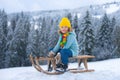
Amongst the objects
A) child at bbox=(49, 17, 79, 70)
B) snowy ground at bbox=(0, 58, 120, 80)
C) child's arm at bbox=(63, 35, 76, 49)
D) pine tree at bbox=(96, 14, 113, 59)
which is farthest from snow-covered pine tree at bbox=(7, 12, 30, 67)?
child's arm at bbox=(63, 35, 76, 49)

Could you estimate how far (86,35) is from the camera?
151 ft

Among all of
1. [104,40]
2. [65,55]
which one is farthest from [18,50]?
[65,55]

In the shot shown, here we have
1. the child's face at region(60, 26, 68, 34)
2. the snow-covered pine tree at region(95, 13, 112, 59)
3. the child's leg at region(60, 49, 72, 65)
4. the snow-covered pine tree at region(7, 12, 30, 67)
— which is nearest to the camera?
the child's leg at region(60, 49, 72, 65)

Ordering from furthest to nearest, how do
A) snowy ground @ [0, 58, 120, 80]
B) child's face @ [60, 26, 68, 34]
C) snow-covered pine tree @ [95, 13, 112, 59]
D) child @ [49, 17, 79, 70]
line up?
snow-covered pine tree @ [95, 13, 112, 59], child's face @ [60, 26, 68, 34], child @ [49, 17, 79, 70], snowy ground @ [0, 58, 120, 80]

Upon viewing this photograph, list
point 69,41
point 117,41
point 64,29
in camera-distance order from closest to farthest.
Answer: point 69,41, point 64,29, point 117,41

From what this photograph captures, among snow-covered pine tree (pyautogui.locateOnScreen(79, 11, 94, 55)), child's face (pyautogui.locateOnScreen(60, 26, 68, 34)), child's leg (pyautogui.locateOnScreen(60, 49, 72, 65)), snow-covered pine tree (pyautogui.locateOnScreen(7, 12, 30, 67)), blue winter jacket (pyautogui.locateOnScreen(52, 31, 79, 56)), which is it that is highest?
child's face (pyautogui.locateOnScreen(60, 26, 68, 34))

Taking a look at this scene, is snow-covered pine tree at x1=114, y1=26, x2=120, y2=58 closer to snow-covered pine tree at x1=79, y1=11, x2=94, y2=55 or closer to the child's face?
snow-covered pine tree at x1=79, y1=11, x2=94, y2=55

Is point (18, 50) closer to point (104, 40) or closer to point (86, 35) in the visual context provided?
point (104, 40)

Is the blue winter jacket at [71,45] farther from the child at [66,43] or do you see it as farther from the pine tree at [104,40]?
the pine tree at [104,40]

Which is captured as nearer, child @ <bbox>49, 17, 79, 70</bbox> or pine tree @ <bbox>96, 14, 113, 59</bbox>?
child @ <bbox>49, 17, 79, 70</bbox>

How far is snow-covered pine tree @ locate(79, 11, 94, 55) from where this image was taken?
148 ft

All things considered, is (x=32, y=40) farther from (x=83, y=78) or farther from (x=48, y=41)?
(x=83, y=78)

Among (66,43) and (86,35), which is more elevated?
(66,43)

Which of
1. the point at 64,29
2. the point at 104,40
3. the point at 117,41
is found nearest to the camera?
the point at 64,29
